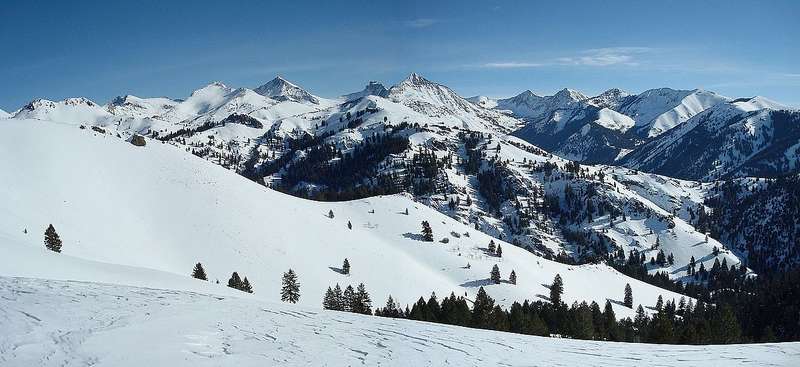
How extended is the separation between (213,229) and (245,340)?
A: 292 feet

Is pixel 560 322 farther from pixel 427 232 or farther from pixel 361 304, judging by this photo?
pixel 427 232

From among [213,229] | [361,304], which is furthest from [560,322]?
[213,229]

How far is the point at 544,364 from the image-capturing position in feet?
57.4

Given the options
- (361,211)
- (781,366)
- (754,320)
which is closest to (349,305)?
(781,366)

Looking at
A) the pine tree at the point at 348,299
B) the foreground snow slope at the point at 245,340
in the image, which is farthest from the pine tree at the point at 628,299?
the foreground snow slope at the point at 245,340

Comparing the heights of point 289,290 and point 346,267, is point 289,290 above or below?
below

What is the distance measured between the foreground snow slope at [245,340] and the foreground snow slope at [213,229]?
145 feet

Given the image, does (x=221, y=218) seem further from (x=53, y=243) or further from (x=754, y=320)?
(x=754, y=320)

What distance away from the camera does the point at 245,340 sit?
1736 cm

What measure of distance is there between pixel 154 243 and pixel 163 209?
1685cm

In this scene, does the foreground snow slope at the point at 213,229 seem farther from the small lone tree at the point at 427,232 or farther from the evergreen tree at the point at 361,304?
the evergreen tree at the point at 361,304

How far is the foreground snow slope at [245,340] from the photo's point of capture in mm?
15133

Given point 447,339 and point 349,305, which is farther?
point 349,305

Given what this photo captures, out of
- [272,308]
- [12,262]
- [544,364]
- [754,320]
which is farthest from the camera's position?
[754,320]
